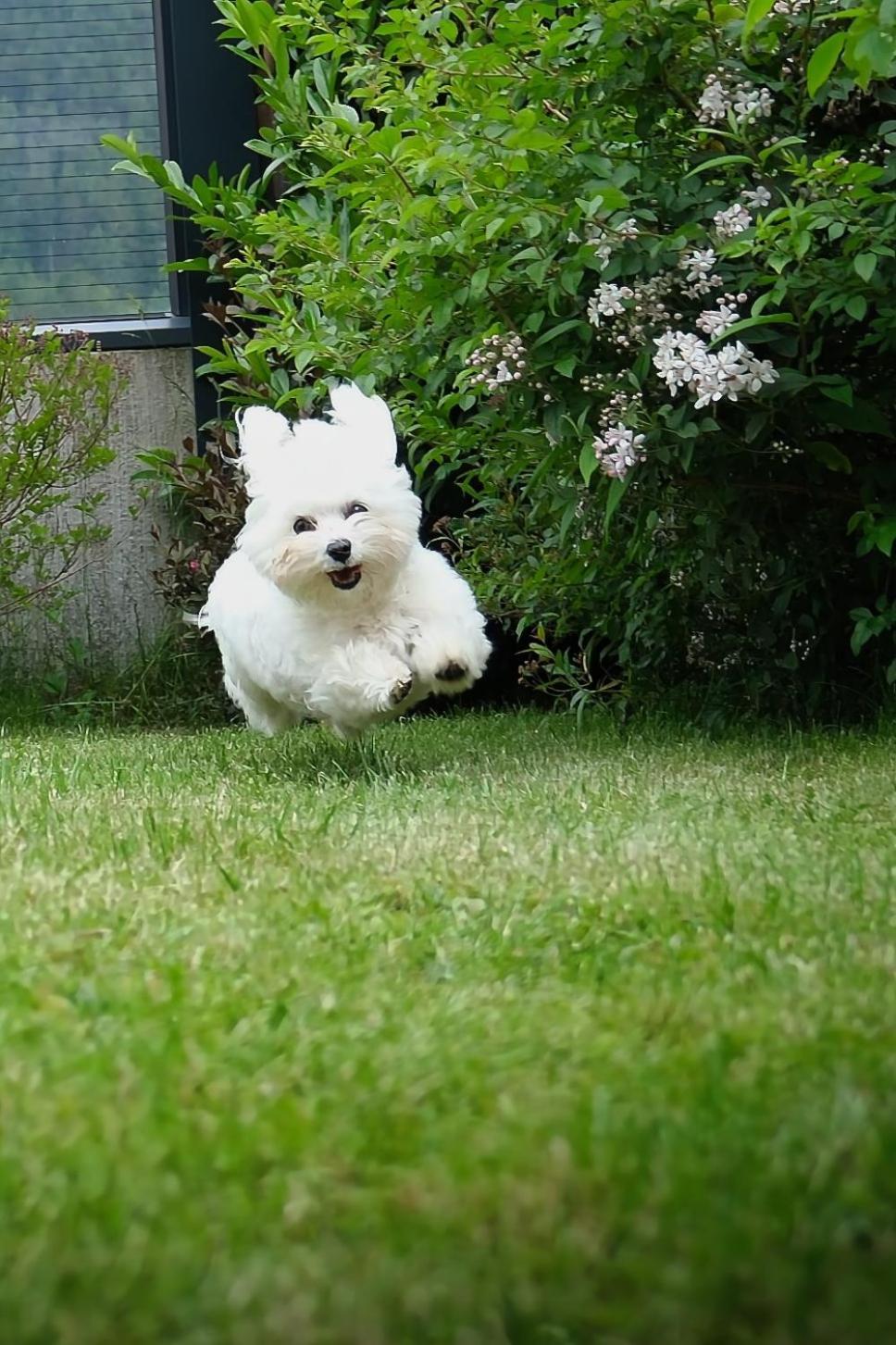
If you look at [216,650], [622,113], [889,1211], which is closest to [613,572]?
[622,113]

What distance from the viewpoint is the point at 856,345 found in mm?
3947

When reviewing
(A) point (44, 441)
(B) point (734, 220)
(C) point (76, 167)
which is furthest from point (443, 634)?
(C) point (76, 167)

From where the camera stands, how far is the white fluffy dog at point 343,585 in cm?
A: 379

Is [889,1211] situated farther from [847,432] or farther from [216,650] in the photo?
[216,650]

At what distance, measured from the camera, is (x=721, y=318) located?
3527 millimetres

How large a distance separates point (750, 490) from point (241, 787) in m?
1.71

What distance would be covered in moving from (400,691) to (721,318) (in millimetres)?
1209

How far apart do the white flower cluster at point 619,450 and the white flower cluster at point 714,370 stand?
7.1 inches

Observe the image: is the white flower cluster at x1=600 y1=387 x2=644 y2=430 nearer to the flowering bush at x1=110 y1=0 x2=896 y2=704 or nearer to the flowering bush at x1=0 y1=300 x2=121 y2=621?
the flowering bush at x1=110 y1=0 x2=896 y2=704

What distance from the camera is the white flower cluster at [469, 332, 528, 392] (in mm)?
3867

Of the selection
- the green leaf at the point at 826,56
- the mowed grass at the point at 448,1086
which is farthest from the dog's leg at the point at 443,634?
the green leaf at the point at 826,56

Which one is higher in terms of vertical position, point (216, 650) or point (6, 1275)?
point (6, 1275)

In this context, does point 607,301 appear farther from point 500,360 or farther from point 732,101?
point 732,101

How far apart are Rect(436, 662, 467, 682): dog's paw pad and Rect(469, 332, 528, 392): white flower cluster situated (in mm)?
730
